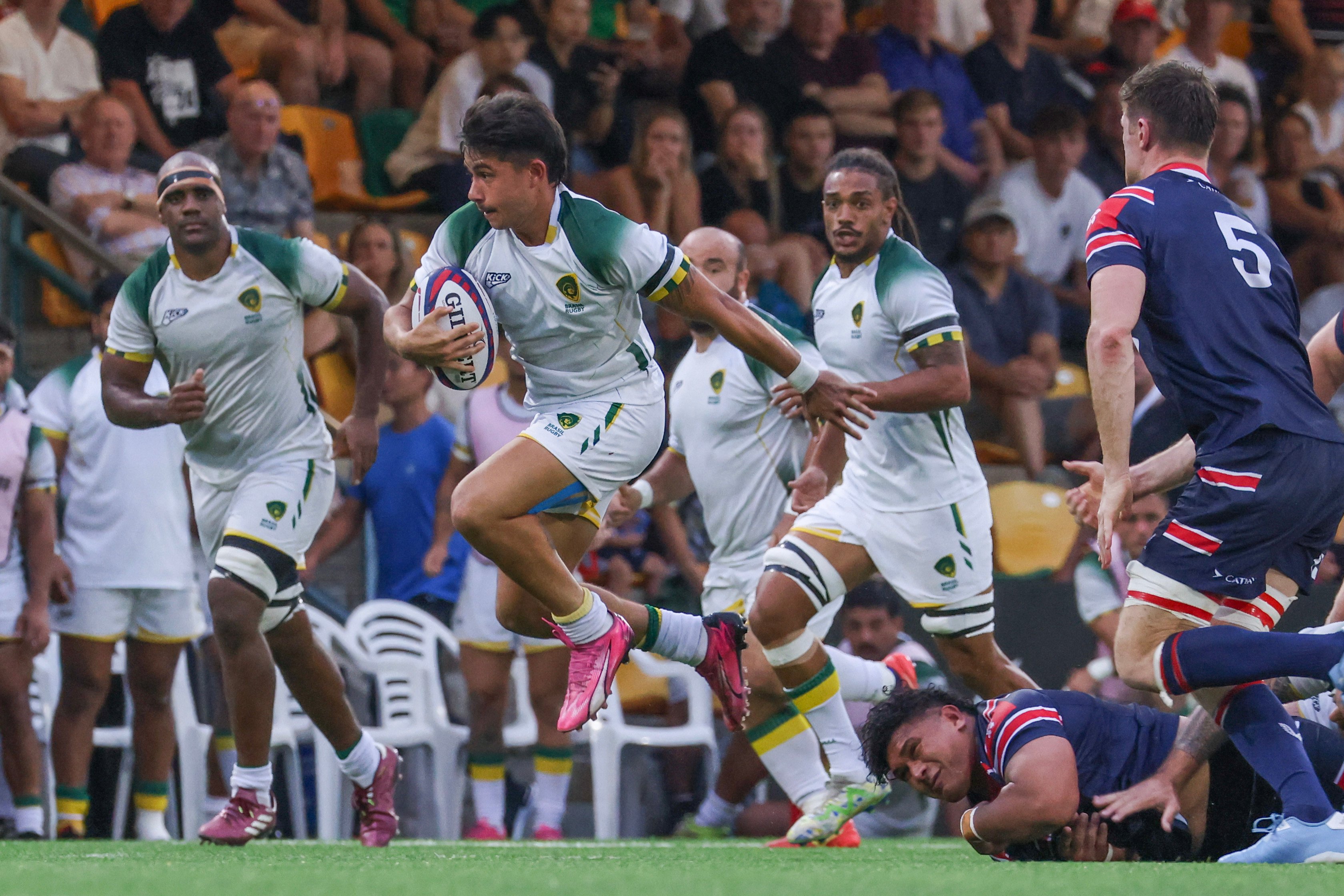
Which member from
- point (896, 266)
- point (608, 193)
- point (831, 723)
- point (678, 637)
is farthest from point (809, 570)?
point (608, 193)

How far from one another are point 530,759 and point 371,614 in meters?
1.30

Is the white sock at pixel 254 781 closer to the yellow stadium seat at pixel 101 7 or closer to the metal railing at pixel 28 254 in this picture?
the metal railing at pixel 28 254

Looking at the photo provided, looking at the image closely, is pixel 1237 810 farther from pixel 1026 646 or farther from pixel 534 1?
pixel 534 1

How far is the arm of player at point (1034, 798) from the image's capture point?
515 cm

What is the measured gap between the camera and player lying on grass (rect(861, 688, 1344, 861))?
5.23 m

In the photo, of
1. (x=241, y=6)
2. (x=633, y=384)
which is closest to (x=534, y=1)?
(x=241, y=6)

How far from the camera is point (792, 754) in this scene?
24.0 feet

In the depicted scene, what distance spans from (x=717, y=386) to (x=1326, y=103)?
8184 mm

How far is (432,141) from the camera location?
11.0 metres

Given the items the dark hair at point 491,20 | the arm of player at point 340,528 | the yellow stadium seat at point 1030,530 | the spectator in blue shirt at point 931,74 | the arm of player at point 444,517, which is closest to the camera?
the arm of player at point 444,517

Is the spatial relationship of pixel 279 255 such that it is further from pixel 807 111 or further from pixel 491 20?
pixel 807 111

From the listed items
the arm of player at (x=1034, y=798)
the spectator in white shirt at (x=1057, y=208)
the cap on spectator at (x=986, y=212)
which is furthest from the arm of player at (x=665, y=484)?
the spectator in white shirt at (x=1057, y=208)

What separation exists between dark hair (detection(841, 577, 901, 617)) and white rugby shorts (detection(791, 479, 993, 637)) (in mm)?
2143

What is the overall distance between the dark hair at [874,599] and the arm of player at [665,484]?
1.23 metres
